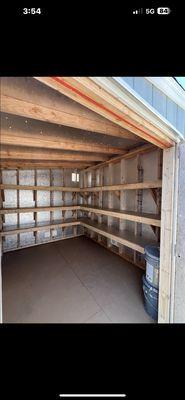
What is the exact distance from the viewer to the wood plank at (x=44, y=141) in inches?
62.1

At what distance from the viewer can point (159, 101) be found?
111 cm

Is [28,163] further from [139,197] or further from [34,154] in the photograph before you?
[139,197]

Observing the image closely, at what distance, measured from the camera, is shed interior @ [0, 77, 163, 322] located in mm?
1394

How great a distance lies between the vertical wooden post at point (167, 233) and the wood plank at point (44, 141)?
1084 millimetres

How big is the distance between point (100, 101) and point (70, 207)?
3.94 m

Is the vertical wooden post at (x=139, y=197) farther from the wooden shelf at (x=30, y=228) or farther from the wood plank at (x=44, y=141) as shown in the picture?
the wooden shelf at (x=30, y=228)

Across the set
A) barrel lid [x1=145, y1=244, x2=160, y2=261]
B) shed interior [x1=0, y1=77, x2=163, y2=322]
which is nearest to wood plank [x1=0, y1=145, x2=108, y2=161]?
shed interior [x1=0, y1=77, x2=163, y2=322]

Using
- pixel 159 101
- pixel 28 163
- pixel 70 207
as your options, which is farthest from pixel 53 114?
pixel 70 207
